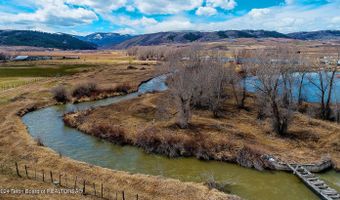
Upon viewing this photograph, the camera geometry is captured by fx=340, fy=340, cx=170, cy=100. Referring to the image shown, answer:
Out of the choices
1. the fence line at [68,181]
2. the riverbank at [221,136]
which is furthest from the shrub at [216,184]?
the fence line at [68,181]

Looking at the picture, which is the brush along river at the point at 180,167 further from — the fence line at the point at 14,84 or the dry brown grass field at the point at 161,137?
the fence line at the point at 14,84

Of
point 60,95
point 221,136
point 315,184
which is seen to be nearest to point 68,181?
point 221,136

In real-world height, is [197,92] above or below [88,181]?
above

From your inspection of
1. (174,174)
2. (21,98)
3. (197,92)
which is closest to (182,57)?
(197,92)

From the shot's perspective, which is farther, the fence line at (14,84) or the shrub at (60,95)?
the fence line at (14,84)

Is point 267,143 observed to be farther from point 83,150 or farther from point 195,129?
point 83,150

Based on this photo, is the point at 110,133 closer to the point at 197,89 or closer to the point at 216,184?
the point at 197,89

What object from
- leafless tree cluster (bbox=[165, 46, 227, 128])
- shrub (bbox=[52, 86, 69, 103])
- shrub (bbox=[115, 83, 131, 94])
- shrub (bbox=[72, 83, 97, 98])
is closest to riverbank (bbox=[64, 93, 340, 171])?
leafless tree cluster (bbox=[165, 46, 227, 128])
